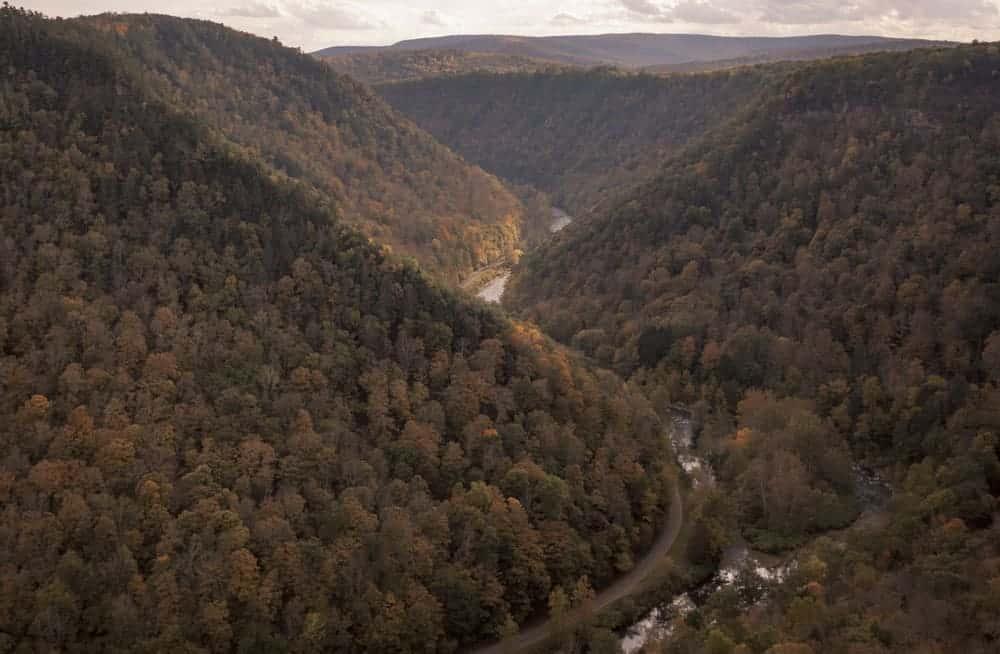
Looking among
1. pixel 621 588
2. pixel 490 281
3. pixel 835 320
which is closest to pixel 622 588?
pixel 621 588

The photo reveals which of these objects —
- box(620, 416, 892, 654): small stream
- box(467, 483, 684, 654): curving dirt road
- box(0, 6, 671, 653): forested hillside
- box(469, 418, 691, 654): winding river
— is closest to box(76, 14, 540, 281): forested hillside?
box(0, 6, 671, 653): forested hillside

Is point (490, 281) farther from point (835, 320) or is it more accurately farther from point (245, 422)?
point (245, 422)

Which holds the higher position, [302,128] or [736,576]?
[302,128]

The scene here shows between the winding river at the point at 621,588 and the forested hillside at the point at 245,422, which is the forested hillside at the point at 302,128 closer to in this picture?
the forested hillside at the point at 245,422

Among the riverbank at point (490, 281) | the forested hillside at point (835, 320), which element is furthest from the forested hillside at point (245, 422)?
the riverbank at point (490, 281)

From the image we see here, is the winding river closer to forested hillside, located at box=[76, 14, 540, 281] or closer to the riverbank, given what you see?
the riverbank
